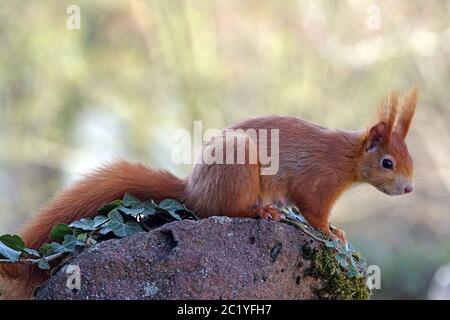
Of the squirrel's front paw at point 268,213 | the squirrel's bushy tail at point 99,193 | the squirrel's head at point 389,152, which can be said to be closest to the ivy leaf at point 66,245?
the squirrel's bushy tail at point 99,193

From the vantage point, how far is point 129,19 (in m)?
8.32

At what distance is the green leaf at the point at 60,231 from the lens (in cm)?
189

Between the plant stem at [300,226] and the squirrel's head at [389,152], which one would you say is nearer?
the plant stem at [300,226]

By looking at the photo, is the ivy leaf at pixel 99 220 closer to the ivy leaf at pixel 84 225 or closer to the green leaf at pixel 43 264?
the ivy leaf at pixel 84 225

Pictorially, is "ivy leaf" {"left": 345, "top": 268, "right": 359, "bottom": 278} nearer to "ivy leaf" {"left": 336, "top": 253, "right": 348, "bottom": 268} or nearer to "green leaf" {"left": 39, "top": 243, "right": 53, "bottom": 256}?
"ivy leaf" {"left": 336, "top": 253, "right": 348, "bottom": 268}

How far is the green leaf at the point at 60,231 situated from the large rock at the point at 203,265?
0.42 feet

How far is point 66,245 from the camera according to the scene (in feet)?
6.02

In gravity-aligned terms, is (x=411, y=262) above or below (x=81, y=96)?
below

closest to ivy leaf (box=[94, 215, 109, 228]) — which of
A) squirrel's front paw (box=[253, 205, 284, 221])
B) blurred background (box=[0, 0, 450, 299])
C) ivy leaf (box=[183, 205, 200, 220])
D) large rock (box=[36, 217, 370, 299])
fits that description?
large rock (box=[36, 217, 370, 299])

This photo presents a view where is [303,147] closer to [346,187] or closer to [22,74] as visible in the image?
[346,187]

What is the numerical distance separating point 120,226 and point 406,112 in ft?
3.07

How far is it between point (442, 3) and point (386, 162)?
5.75 metres

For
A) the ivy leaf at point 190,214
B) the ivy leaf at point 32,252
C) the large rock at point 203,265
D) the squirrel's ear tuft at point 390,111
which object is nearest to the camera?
the large rock at point 203,265
